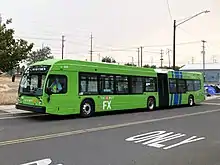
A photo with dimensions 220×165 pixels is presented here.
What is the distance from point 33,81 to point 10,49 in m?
10.1

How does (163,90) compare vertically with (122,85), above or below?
below

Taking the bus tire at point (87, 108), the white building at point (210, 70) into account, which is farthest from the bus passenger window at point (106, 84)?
the white building at point (210, 70)

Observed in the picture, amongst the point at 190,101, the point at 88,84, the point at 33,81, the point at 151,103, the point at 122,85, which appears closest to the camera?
the point at 33,81

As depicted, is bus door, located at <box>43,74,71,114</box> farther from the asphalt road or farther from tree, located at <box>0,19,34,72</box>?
tree, located at <box>0,19,34,72</box>

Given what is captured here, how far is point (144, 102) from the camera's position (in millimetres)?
20500

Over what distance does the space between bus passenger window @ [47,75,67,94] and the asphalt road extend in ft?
7.29

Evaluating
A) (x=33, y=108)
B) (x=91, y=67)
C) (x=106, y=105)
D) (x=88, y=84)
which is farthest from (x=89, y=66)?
(x=33, y=108)

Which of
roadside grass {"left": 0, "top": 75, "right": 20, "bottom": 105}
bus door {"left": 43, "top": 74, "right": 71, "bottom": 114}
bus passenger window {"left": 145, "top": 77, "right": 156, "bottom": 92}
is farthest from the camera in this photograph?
roadside grass {"left": 0, "top": 75, "right": 20, "bottom": 105}

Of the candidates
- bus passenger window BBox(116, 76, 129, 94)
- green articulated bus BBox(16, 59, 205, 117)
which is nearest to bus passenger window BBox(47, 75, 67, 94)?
green articulated bus BBox(16, 59, 205, 117)

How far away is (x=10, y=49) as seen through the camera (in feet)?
80.7

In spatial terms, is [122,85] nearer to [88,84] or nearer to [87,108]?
[88,84]

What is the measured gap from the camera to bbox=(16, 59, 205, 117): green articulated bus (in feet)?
49.2

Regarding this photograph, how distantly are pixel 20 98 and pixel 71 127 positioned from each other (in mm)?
4279

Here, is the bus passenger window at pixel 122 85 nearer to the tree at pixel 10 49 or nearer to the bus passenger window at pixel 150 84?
the bus passenger window at pixel 150 84
